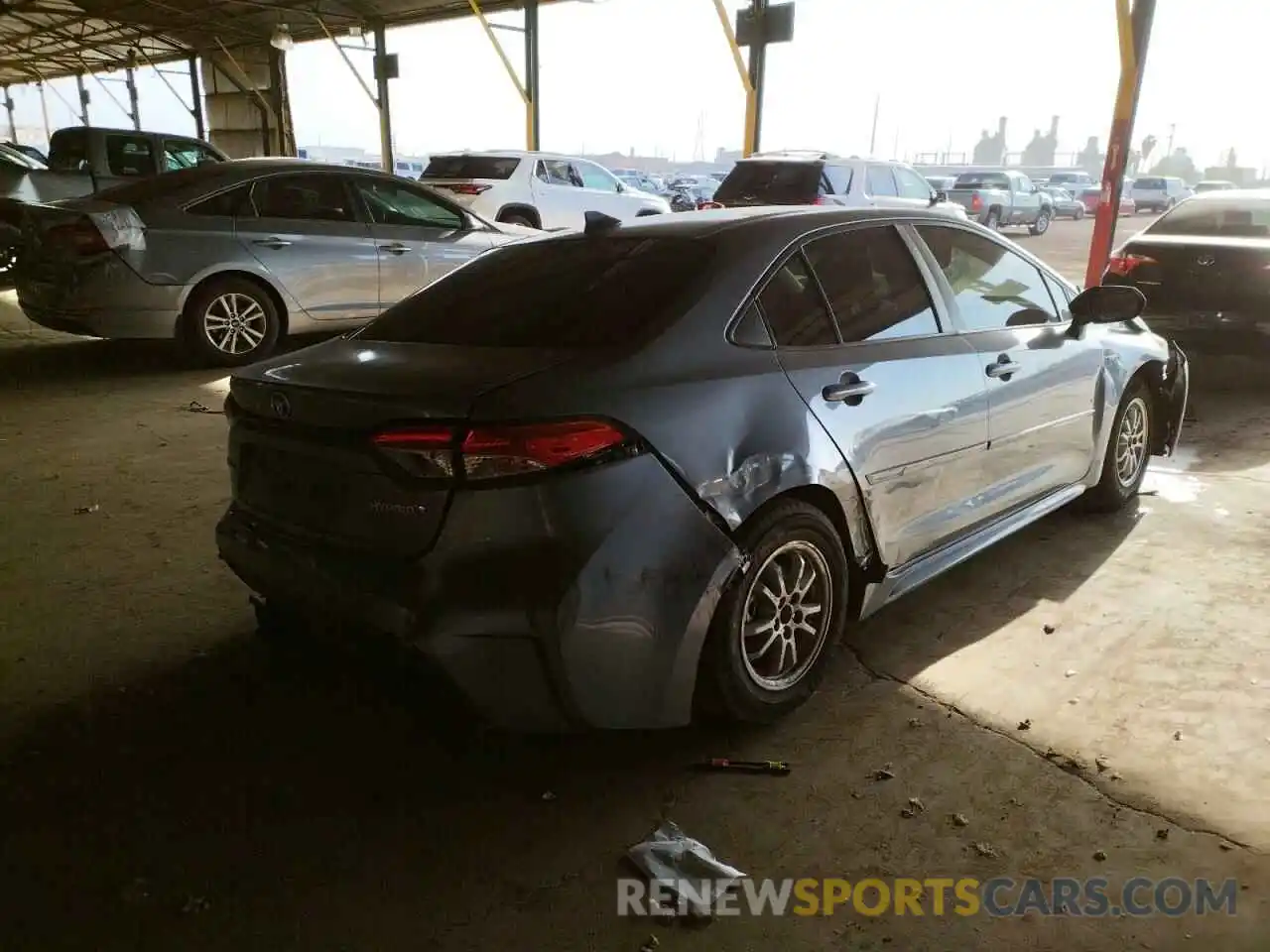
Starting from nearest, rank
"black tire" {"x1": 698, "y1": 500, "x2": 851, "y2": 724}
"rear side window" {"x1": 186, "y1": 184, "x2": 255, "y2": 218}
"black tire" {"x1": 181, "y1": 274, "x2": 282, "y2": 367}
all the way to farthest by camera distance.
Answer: "black tire" {"x1": 698, "y1": 500, "x2": 851, "y2": 724} < "rear side window" {"x1": 186, "y1": 184, "x2": 255, "y2": 218} < "black tire" {"x1": 181, "y1": 274, "x2": 282, "y2": 367}

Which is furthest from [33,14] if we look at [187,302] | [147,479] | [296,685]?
[296,685]

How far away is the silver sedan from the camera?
645 centimetres

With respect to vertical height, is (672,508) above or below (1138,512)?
above

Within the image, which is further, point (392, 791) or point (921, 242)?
point (921, 242)

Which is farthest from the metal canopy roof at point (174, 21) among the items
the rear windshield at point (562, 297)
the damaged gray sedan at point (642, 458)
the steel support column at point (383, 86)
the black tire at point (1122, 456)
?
the damaged gray sedan at point (642, 458)

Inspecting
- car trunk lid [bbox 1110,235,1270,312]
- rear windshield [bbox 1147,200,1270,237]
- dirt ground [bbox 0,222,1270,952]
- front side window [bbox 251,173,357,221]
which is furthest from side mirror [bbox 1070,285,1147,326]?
front side window [bbox 251,173,357,221]

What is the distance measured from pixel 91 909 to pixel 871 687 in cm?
213

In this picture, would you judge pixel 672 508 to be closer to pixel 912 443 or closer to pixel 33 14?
pixel 912 443

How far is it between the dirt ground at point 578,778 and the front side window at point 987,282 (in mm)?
1049

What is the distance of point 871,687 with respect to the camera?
9.46 feet

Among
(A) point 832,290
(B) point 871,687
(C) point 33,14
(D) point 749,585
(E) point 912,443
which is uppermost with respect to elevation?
(C) point 33,14

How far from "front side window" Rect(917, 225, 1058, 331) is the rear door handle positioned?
2.45ft

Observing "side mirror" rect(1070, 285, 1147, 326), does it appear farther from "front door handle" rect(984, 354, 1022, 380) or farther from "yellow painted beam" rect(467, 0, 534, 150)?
"yellow painted beam" rect(467, 0, 534, 150)

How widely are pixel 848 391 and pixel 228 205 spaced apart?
588 centimetres
